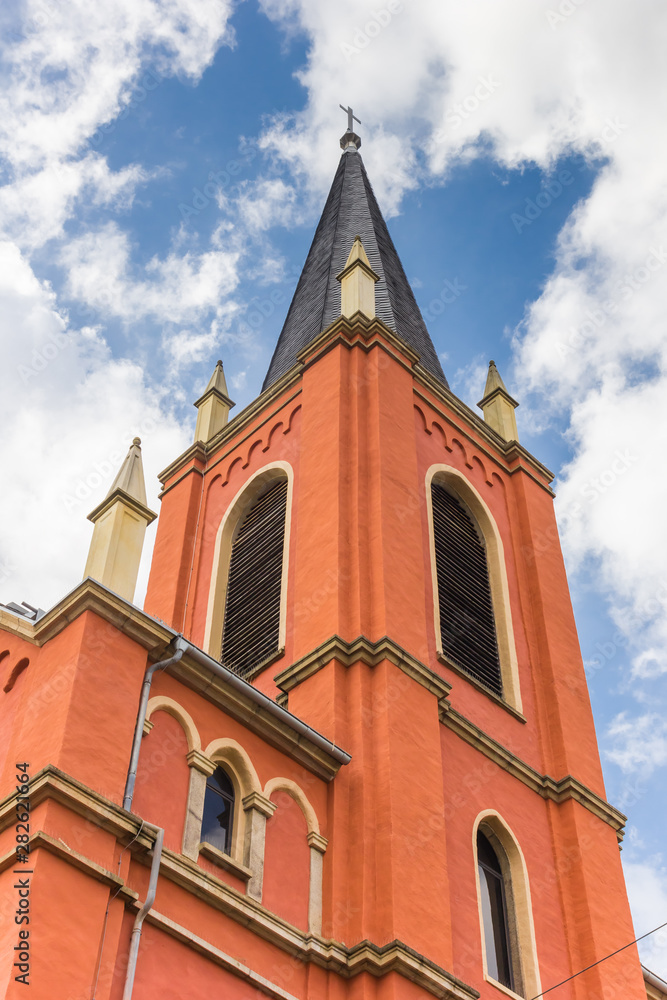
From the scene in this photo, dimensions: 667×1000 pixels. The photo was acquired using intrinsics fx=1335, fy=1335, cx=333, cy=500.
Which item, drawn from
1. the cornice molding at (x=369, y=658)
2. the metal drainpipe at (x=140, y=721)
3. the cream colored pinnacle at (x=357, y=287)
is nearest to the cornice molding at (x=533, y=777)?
the cornice molding at (x=369, y=658)

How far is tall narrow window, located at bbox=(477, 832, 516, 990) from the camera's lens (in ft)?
52.6

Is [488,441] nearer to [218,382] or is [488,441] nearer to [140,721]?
[218,382]

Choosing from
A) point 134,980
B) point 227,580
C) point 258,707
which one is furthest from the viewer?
point 227,580

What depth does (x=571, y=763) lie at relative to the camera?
1938cm

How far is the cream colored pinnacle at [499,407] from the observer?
2678 centimetres

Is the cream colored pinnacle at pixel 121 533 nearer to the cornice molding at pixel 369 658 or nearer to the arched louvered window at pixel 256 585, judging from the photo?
the cornice molding at pixel 369 658

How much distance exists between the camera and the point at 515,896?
55.4 ft

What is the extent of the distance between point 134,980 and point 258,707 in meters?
3.89

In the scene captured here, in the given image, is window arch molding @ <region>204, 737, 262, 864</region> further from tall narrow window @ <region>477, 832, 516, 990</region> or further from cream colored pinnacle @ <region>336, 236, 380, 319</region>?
cream colored pinnacle @ <region>336, 236, 380, 319</region>

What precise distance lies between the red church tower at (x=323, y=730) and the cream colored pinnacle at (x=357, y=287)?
11cm

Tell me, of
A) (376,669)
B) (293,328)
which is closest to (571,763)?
(376,669)

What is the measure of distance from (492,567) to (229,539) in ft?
14.9

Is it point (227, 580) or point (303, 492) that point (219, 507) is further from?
point (303, 492)

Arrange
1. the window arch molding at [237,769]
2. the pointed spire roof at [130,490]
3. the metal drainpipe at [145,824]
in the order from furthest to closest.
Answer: the pointed spire roof at [130,490], the window arch molding at [237,769], the metal drainpipe at [145,824]
